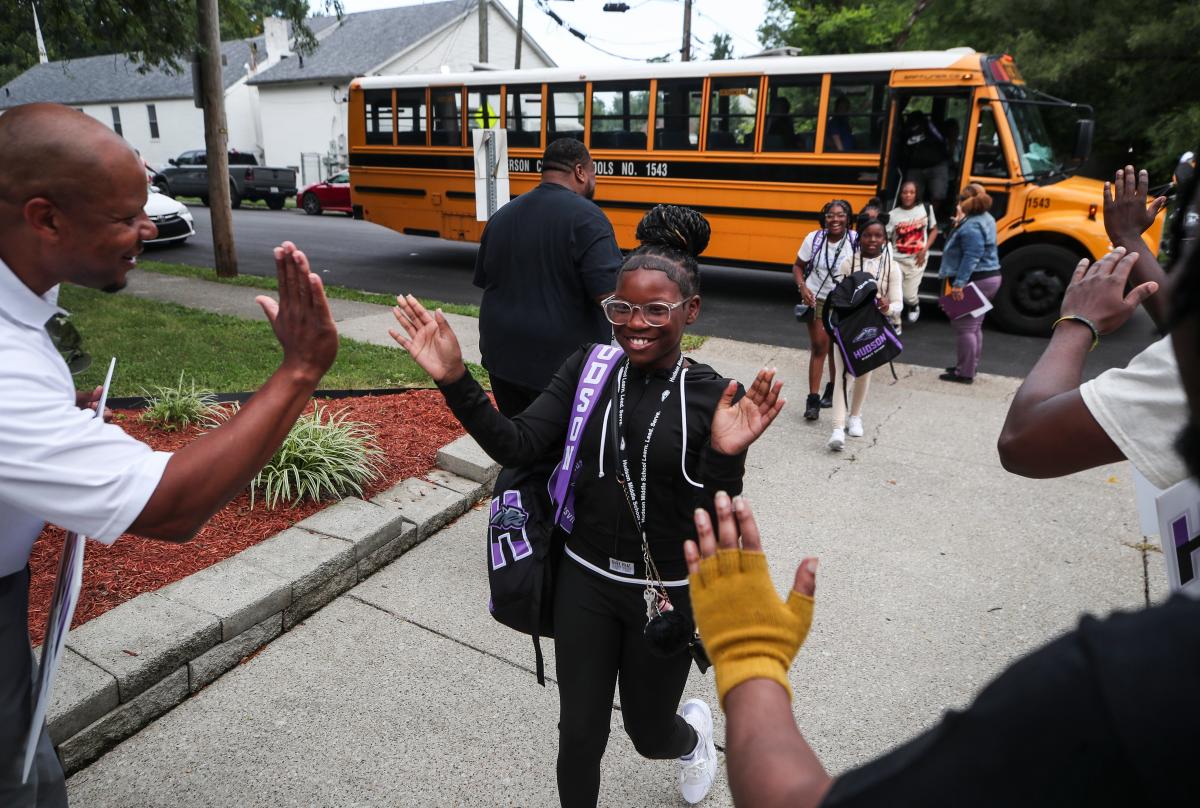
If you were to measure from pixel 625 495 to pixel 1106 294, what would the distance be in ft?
4.08

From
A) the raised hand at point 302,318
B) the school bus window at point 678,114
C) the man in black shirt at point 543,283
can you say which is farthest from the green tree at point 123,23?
the raised hand at point 302,318

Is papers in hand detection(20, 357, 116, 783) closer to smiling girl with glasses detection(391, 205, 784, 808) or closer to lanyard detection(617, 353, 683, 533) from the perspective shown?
smiling girl with glasses detection(391, 205, 784, 808)

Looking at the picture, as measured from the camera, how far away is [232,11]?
1063 cm

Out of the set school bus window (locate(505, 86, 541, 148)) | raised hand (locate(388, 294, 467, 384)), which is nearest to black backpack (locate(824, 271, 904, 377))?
raised hand (locate(388, 294, 467, 384))

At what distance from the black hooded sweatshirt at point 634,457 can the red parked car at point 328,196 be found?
80.3 feet

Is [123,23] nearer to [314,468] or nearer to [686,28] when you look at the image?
[314,468]

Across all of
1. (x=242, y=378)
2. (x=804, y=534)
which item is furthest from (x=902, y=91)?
(x=242, y=378)

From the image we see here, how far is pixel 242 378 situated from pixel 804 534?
4.61m

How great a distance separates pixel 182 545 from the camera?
3.83 m

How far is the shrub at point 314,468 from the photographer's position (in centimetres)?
429

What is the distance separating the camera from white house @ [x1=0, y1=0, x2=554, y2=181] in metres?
34.1

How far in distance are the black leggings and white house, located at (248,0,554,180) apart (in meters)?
34.6

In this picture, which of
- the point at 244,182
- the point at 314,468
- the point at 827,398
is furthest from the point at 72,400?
the point at 244,182

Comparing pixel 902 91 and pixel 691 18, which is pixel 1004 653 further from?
pixel 691 18
